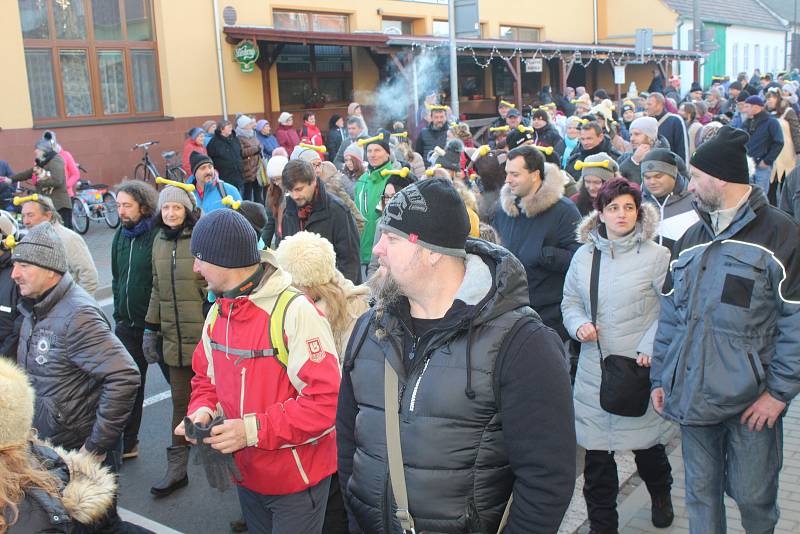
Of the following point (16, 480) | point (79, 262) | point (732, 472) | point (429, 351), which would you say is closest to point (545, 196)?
point (732, 472)

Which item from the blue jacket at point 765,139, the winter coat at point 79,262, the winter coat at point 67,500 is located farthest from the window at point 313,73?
the winter coat at point 67,500

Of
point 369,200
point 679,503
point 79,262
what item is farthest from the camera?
point 369,200

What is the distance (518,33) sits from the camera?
3152cm

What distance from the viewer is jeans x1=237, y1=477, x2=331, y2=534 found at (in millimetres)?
3340

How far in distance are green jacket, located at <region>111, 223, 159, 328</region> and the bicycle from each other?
12.1m

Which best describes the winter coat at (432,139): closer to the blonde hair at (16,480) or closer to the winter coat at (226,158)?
the winter coat at (226,158)

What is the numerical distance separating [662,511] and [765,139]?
26.0 ft

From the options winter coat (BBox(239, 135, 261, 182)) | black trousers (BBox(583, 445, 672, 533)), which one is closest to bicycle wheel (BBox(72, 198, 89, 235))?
winter coat (BBox(239, 135, 261, 182))

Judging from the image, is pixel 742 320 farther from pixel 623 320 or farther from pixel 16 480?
pixel 16 480

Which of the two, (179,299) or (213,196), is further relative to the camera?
(213,196)

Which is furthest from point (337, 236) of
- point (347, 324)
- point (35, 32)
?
point (35, 32)

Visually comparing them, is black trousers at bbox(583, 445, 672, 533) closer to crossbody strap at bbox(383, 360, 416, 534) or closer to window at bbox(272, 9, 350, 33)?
crossbody strap at bbox(383, 360, 416, 534)

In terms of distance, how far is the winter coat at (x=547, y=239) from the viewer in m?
5.17

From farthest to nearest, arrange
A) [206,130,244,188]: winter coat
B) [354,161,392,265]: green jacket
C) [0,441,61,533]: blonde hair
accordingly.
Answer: [206,130,244,188]: winter coat < [354,161,392,265]: green jacket < [0,441,61,533]: blonde hair
